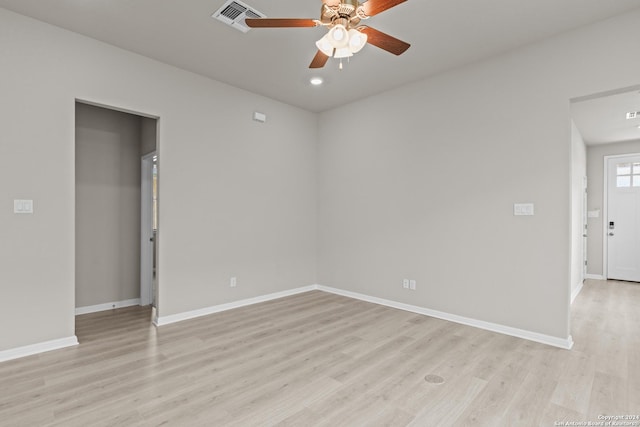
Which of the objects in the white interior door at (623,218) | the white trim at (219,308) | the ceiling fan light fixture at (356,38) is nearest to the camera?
the ceiling fan light fixture at (356,38)

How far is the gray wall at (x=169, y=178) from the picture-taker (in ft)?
9.80

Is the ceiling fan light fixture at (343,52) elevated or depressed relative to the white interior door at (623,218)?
elevated

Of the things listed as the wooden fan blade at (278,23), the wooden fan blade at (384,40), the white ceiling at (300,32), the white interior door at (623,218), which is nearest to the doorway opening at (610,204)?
the white interior door at (623,218)

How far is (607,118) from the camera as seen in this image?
504cm

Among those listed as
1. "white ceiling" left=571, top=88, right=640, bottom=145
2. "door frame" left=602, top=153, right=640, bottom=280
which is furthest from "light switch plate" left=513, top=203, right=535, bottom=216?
"door frame" left=602, top=153, right=640, bottom=280

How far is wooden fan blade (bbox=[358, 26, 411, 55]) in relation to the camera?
2.29 m

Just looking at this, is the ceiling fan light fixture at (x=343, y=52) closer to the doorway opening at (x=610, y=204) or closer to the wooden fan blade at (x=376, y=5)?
the wooden fan blade at (x=376, y=5)

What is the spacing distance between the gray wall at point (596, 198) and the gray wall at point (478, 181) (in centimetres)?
475

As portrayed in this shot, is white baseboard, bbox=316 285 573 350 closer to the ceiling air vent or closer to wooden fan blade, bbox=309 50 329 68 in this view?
wooden fan blade, bbox=309 50 329 68

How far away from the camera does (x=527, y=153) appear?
3.48m

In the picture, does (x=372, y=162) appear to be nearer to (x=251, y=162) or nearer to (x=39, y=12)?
(x=251, y=162)

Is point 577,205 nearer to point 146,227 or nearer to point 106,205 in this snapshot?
point 146,227

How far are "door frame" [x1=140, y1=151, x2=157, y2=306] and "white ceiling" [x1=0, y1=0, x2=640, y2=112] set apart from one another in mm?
1633

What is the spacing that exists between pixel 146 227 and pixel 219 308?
1.63 metres
